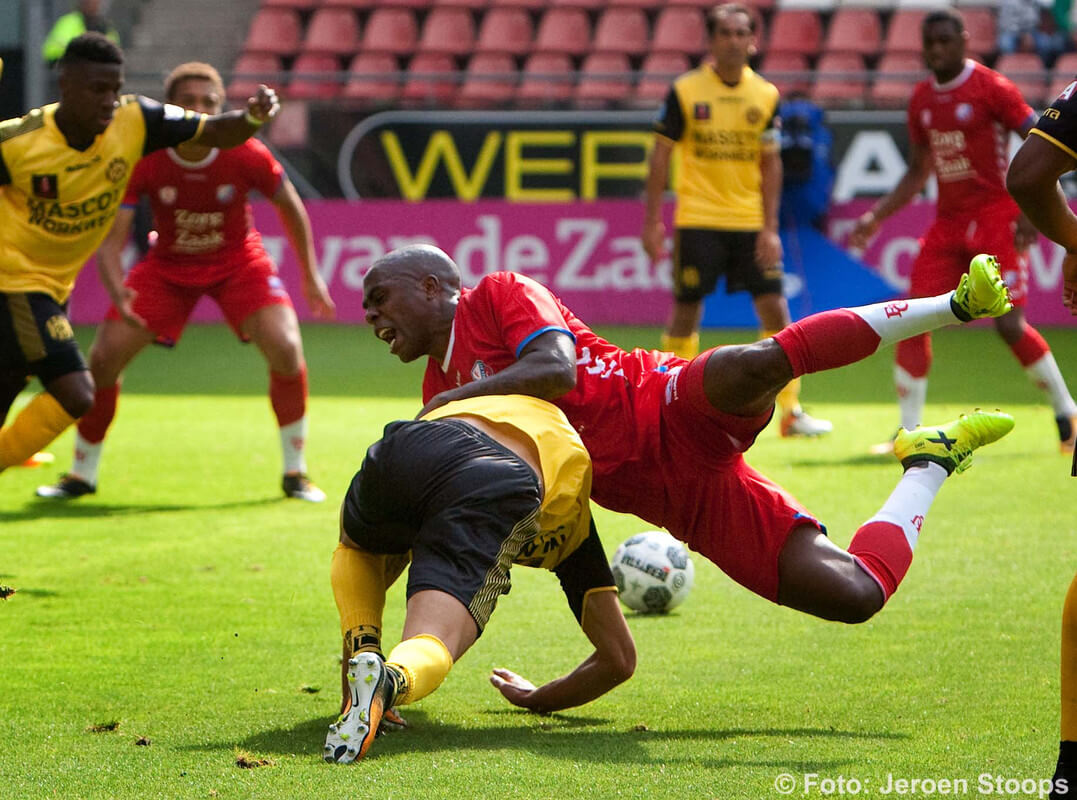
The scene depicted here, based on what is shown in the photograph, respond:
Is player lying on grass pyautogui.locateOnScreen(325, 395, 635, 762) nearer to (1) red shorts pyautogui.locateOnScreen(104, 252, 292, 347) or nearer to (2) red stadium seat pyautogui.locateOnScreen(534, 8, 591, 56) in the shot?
(1) red shorts pyautogui.locateOnScreen(104, 252, 292, 347)

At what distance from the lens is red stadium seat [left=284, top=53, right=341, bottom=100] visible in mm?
17594

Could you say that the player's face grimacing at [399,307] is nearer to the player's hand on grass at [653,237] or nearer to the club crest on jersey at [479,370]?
the club crest on jersey at [479,370]

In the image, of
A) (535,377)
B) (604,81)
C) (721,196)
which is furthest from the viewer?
(604,81)

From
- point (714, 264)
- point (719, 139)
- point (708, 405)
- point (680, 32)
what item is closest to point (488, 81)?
point (680, 32)

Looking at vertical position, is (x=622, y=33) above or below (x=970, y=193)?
above

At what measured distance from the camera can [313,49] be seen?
1952 centimetres

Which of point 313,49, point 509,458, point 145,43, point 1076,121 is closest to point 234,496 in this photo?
point 509,458

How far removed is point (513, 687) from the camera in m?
4.63

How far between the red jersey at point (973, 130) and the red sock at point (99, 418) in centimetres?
485

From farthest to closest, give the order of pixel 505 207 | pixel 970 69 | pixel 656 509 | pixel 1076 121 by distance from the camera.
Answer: pixel 505 207
pixel 970 69
pixel 656 509
pixel 1076 121

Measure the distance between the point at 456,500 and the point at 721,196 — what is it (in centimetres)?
653

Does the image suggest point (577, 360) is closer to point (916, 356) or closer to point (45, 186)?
point (45, 186)

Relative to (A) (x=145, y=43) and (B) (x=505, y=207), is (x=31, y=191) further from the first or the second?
(A) (x=145, y=43)

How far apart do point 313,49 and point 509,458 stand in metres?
16.7
